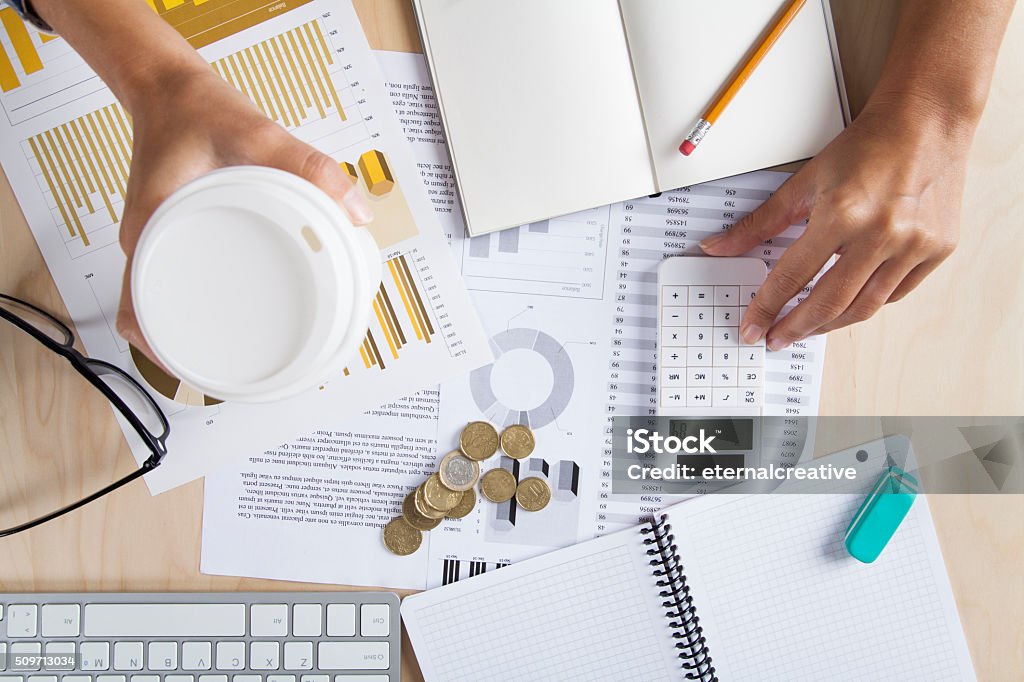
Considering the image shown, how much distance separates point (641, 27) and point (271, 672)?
725 mm

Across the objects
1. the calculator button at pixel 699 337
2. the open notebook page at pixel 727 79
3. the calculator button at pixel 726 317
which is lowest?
the calculator button at pixel 699 337

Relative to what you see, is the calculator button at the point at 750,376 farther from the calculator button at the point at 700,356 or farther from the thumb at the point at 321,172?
the thumb at the point at 321,172

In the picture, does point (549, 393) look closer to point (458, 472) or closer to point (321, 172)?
point (458, 472)

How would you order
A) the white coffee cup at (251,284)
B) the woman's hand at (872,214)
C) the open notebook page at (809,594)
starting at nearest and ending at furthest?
the white coffee cup at (251,284)
the woman's hand at (872,214)
the open notebook page at (809,594)

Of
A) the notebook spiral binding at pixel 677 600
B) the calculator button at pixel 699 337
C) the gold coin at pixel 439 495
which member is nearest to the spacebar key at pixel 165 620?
the gold coin at pixel 439 495

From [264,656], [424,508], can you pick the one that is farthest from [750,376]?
[264,656]

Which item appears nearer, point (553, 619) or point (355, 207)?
point (355, 207)

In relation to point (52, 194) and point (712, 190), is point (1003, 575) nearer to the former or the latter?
point (712, 190)

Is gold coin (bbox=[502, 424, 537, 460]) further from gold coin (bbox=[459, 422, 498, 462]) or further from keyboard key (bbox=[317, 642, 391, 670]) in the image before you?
keyboard key (bbox=[317, 642, 391, 670])

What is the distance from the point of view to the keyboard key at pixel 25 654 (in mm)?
713

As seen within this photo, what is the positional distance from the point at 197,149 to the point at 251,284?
0.13m

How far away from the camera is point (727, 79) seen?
Result: 0.67 metres

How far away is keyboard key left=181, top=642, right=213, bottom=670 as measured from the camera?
72 centimetres

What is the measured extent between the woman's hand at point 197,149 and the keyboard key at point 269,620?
0.32 m
